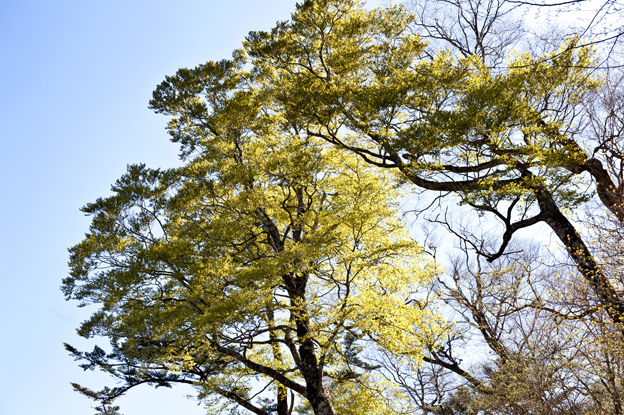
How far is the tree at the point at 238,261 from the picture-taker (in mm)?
7441

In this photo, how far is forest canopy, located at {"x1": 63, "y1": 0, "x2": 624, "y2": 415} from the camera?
7.14 metres

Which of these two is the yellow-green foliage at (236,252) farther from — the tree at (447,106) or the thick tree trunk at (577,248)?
the thick tree trunk at (577,248)

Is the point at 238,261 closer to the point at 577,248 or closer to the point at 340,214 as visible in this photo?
the point at 340,214

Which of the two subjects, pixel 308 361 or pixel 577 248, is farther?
pixel 308 361

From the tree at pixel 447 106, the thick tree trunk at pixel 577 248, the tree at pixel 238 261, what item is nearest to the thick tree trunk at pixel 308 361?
the tree at pixel 238 261

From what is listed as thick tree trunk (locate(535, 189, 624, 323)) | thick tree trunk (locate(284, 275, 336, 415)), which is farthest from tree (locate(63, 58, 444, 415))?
thick tree trunk (locate(535, 189, 624, 323))

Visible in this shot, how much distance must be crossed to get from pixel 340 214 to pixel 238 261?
81.4 inches

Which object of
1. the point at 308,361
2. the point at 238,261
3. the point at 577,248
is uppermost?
the point at 238,261

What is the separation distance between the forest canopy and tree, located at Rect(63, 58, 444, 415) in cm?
4

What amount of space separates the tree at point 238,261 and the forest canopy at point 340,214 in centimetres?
4

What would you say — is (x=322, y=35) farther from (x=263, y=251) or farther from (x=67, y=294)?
(x=67, y=294)

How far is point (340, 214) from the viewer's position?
26.8 ft

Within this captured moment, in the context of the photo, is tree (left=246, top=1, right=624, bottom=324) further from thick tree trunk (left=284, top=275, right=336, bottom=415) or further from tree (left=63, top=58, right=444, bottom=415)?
thick tree trunk (left=284, top=275, right=336, bottom=415)

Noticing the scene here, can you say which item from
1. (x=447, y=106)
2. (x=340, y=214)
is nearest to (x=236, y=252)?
(x=340, y=214)
